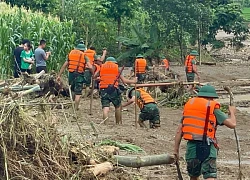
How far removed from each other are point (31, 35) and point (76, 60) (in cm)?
684

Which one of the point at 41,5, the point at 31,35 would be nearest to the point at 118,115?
the point at 31,35

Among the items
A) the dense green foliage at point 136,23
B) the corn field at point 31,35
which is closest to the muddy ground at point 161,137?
the corn field at point 31,35

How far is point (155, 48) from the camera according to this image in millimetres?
31297

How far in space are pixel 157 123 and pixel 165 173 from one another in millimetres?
4508

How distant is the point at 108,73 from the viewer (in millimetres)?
13875

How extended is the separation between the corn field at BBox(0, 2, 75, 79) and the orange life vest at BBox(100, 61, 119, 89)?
245 inches

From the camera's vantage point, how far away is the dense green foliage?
32.1 m

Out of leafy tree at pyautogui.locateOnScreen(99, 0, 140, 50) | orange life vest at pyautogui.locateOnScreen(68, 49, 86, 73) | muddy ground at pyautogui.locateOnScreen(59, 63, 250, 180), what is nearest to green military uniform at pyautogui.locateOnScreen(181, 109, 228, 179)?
muddy ground at pyautogui.locateOnScreen(59, 63, 250, 180)

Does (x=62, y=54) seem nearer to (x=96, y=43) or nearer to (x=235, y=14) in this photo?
(x=96, y=43)

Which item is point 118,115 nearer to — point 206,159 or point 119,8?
point 206,159

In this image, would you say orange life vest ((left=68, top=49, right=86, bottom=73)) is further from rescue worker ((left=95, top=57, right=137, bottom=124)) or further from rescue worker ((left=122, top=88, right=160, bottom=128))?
rescue worker ((left=122, top=88, right=160, bottom=128))

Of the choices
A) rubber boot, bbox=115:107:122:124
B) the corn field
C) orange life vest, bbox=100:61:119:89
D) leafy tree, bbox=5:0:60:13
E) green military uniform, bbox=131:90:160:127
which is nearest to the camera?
green military uniform, bbox=131:90:160:127

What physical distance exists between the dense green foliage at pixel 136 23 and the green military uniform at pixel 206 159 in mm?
22903

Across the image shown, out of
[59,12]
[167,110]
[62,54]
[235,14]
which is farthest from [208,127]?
[235,14]
